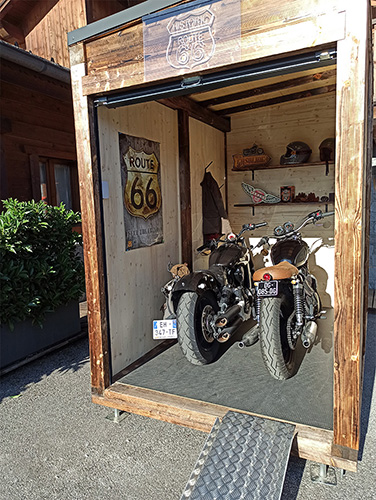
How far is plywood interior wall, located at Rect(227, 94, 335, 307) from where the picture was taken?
A: 4.61 metres

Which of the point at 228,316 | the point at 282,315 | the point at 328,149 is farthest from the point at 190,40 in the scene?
the point at 328,149

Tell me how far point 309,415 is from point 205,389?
748 millimetres

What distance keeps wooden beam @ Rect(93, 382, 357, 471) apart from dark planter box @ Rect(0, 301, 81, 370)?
4.04 ft

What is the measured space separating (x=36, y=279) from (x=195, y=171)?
215 centimetres

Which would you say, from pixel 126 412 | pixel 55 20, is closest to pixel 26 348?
pixel 126 412

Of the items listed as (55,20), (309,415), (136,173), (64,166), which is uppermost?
(55,20)

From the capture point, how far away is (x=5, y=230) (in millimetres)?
3369

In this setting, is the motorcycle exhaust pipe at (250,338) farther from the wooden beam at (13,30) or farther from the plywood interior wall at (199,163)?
the wooden beam at (13,30)

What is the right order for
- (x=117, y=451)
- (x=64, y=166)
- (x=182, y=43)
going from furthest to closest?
1. (x=64, y=166)
2. (x=117, y=451)
3. (x=182, y=43)

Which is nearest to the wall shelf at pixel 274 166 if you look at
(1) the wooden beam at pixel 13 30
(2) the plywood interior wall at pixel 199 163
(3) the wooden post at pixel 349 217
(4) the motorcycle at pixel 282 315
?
(2) the plywood interior wall at pixel 199 163

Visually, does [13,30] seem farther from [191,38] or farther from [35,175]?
[191,38]

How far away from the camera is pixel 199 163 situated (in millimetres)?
4461

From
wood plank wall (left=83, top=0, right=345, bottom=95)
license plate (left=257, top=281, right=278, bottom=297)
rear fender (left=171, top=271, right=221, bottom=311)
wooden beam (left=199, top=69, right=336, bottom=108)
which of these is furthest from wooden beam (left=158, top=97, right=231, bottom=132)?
license plate (left=257, top=281, right=278, bottom=297)

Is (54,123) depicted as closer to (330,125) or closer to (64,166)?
(64,166)
